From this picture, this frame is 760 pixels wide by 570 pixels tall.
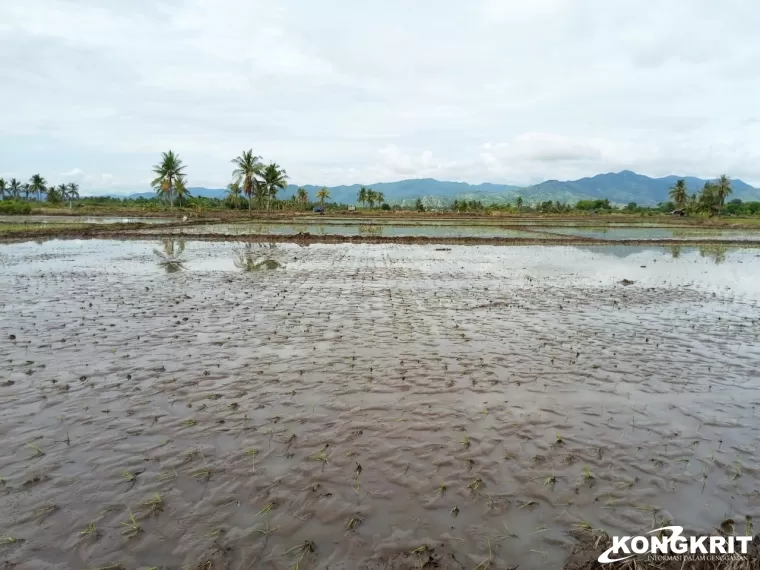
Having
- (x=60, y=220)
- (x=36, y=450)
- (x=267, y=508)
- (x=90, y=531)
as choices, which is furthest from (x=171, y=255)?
(x=60, y=220)

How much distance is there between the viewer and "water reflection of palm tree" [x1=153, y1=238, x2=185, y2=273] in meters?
18.7

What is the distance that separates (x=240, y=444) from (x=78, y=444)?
1941 millimetres

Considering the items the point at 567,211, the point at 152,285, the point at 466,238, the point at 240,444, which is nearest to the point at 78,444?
the point at 240,444

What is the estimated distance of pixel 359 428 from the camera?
19.0 feet

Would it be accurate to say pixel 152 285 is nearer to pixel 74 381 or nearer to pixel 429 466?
pixel 74 381

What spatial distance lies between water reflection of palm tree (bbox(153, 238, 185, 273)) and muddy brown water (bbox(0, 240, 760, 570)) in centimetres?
569

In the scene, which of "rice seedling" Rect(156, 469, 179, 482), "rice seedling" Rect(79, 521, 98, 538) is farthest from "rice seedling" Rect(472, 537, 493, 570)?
"rice seedling" Rect(79, 521, 98, 538)

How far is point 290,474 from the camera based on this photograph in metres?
4.80

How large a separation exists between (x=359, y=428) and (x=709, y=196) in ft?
308

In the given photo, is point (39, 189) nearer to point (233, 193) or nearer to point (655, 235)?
point (233, 193)

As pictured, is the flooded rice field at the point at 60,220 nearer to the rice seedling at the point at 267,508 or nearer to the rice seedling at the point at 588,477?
the rice seedling at the point at 267,508

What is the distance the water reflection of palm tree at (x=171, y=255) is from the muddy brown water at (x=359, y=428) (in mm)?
5690

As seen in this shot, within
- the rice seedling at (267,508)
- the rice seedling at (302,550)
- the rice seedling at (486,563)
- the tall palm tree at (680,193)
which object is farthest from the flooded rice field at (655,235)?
the tall palm tree at (680,193)

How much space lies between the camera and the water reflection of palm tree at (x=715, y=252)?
24644 millimetres
